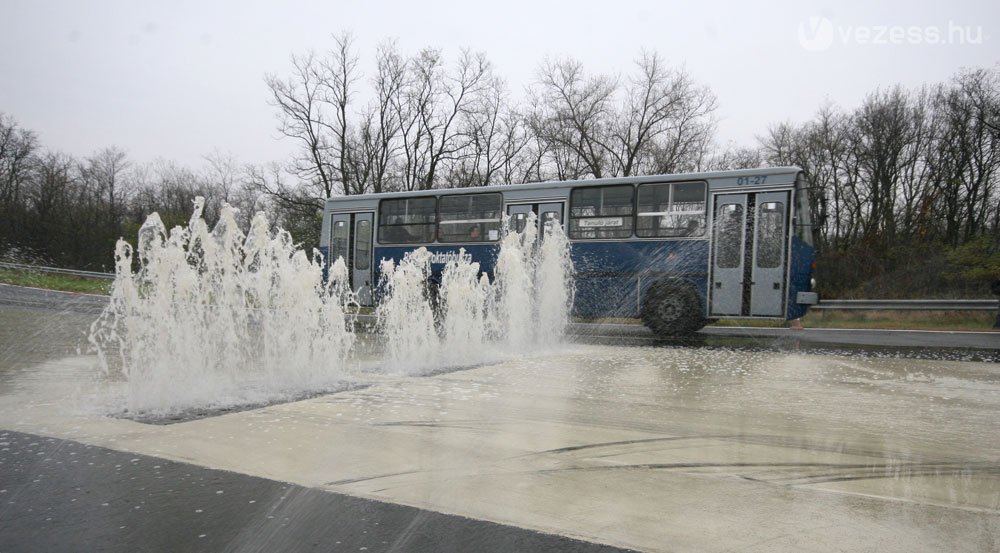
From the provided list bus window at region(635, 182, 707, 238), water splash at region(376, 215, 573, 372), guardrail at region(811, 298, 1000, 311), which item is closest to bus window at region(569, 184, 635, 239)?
bus window at region(635, 182, 707, 238)

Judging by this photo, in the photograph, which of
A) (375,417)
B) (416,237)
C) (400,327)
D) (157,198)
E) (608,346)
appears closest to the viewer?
(375,417)

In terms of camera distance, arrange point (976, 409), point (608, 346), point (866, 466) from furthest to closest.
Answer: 1. point (608, 346)
2. point (976, 409)
3. point (866, 466)

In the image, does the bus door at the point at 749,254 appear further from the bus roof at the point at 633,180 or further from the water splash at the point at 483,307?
the water splash at the point at 483,307

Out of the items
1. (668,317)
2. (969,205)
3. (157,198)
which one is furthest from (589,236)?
(157,198)

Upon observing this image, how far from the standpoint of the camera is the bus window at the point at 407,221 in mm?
15812

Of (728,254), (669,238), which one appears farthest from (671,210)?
(728,254)

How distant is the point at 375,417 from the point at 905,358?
8.07 metres

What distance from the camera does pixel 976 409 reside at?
19.1 feet

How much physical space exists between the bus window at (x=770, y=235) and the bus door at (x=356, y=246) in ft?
30.8

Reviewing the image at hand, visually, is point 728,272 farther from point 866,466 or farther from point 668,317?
point 866,466

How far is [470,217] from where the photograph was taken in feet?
49.7

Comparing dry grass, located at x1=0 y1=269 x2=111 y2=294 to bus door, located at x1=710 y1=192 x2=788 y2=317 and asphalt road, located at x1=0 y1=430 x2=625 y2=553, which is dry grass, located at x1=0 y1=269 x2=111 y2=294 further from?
asphalt road, located at x1=0 y1=430 x2=625 y2=553

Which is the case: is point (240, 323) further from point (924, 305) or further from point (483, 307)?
point (924, 305)

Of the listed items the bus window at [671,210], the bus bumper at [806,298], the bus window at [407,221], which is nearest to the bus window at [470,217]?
the bus window at [407,221]
